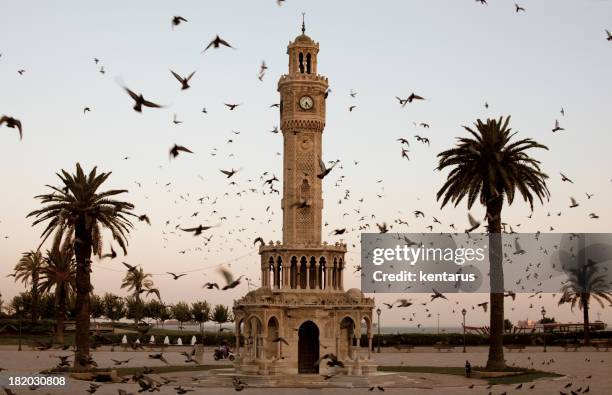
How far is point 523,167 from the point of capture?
6275 cm

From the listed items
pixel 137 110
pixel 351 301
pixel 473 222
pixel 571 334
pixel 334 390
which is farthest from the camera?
pixel 571 334

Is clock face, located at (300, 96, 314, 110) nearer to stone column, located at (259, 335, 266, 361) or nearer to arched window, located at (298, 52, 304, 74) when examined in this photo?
arched window, located at (298, 52, 304, 74)

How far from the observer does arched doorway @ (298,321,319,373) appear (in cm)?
6750

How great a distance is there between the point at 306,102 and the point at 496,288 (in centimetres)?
2268

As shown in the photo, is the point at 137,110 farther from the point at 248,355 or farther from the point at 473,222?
the point at 248,355

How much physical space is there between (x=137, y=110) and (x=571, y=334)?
10927 cm

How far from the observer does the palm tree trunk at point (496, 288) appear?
61094 millimetres

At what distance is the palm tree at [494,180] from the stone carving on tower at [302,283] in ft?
34.1

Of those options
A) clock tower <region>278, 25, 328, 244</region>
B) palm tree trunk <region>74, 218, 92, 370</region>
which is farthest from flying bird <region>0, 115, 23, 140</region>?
clock tower <region>278, 25, 328, 244</region>

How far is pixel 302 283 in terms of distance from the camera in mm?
68750

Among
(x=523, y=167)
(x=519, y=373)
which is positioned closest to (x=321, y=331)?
(x=519, y=373)

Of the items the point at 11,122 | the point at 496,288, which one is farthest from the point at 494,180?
the point at 11,122

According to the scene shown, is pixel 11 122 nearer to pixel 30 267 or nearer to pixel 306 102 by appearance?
pixel 306 102

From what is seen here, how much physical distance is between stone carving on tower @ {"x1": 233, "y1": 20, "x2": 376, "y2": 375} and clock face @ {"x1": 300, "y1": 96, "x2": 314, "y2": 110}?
0.08m
